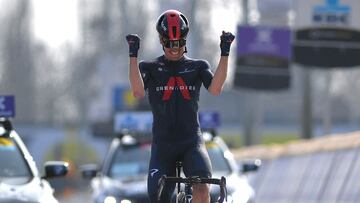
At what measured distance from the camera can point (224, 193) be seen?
10.5 m

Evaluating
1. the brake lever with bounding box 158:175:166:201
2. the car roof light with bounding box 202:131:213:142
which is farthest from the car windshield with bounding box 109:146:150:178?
the brake lever with bounding box 158:175:166:201

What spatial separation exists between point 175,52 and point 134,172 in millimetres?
7842

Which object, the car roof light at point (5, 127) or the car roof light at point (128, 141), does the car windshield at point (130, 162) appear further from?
the car roof light at point (5, 127)

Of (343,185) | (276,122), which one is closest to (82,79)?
(276,122)

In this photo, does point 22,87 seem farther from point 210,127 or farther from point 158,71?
point 158,71

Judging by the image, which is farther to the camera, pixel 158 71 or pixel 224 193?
pixel 158 71

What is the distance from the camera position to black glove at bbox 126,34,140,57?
11.2 meters

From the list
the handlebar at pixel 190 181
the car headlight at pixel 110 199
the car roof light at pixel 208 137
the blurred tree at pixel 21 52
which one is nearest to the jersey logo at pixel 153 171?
the handlebar at pixel 190 181

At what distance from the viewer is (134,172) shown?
62.3 feet

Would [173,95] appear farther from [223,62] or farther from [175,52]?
[223,62]

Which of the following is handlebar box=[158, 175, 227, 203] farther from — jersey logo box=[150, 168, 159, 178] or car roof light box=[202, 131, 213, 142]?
car roof light box=[202, 131, 213, 142]

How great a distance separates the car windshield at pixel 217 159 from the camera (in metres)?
18.8

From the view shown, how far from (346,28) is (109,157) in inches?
723

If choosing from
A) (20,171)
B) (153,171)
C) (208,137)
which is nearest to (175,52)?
(153,171)
